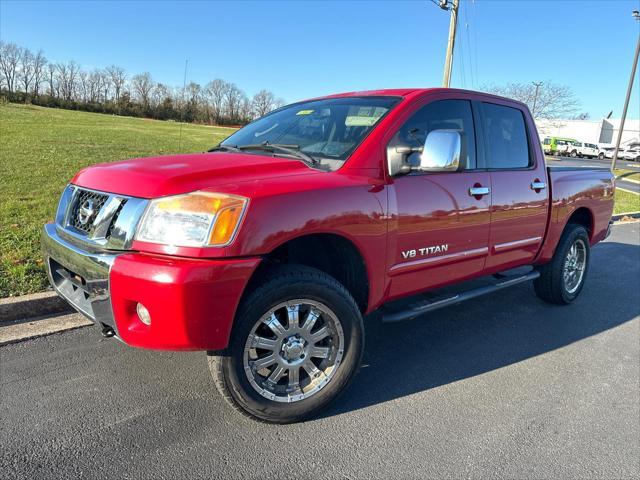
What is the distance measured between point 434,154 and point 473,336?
6.21ft

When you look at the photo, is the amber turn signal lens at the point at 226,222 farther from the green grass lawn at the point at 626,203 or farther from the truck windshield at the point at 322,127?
the green grass lawn at the point at 626,203

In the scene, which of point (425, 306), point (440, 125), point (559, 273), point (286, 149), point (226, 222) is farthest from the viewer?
point (559, 273)

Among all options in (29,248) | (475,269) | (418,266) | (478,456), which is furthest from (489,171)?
(29,248)

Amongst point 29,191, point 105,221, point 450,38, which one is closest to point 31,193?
point 29,191

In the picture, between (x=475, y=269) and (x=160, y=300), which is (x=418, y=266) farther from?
(x=160, y=300)

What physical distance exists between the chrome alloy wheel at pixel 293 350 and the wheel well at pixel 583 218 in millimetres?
3419

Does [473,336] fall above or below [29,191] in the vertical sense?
below

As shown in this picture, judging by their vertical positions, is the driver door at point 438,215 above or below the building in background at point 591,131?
below

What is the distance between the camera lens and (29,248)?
4898 millimetres

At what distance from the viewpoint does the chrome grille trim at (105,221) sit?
2.39 m

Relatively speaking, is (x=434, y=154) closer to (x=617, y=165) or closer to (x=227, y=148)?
(x=227, y=148)

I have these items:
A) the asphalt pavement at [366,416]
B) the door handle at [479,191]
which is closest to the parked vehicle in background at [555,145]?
the asphalt pavement at [366,416]

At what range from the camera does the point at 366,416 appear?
2.85 m

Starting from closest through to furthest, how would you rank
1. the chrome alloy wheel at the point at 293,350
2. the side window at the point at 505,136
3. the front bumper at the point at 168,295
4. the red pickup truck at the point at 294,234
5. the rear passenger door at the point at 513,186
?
the front bumper at the point at 168,295, the red pickup truck at the point at 294,234, the chrome alloy wheel at the point at 293,350, the rear passenger door at the point at 513,186, the side window at the point at 505,136
